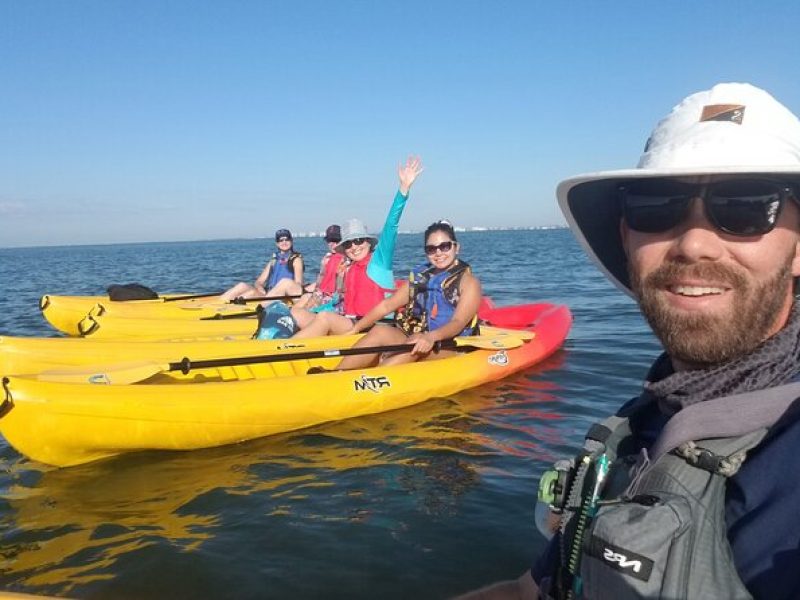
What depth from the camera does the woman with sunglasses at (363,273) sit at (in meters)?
8.12

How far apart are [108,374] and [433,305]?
3559 mm

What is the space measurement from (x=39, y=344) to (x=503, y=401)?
17.2ft

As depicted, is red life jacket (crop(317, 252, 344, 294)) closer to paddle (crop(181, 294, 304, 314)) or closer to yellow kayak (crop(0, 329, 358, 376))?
paddle (crop(181, 294, 304, 314))

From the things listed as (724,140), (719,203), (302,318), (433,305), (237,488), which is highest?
(724,140)

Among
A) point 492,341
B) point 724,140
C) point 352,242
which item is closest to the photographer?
point 724,140

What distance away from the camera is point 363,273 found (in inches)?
346

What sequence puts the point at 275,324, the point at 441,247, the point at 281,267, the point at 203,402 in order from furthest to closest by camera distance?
1. the point at 281,267
2. the point at 275,324
3. the point at 441,247
4. the point at 203,402

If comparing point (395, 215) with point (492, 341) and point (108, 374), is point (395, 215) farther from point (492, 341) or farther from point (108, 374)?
point (108, 374)

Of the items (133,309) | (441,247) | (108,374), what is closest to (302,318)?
(441,247)

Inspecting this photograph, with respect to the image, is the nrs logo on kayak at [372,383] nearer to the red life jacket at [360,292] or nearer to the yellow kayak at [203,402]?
the yellow kayak at [203,402]

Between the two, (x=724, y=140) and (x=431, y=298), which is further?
(x=431, y=298)

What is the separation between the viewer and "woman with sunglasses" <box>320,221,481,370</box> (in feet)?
23.9

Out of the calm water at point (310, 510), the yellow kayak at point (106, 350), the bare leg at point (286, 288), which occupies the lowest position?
the calm water at point (310, 510)

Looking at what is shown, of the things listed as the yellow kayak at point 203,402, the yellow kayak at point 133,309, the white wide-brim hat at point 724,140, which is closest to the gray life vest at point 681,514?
the white wide-brim hat at point 724,140
